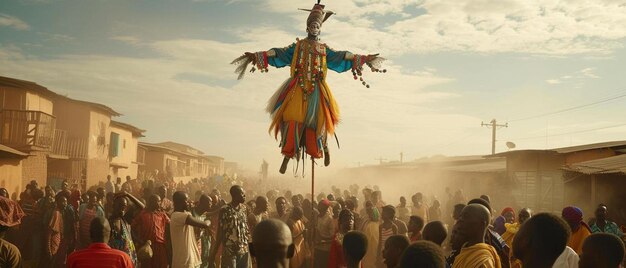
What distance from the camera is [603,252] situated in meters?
4.17

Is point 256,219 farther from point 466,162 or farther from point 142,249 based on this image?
point 466,162

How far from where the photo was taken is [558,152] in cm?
1975

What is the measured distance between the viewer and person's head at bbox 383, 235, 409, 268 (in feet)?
15.6

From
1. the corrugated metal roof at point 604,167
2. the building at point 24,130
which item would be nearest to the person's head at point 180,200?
the corrugated metal roof at point 604,167

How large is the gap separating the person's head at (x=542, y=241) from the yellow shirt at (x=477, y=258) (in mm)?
212

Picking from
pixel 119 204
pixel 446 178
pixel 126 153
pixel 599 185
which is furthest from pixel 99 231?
pixel 126 153

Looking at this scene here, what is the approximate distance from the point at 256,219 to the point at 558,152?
15617 millimetres

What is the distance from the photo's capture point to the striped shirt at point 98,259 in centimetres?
449

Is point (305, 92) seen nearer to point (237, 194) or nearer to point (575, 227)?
point (237, 194)

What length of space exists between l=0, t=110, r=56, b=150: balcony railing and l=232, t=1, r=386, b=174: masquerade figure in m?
18.5

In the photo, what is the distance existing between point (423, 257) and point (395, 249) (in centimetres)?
171

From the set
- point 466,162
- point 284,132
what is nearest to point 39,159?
point 284,132

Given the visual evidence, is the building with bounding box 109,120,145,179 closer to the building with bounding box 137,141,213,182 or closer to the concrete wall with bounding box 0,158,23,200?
the building with bounding box 137,141,213,182

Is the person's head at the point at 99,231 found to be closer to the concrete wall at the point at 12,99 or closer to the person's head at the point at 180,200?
the person's head at the point at 180,200
